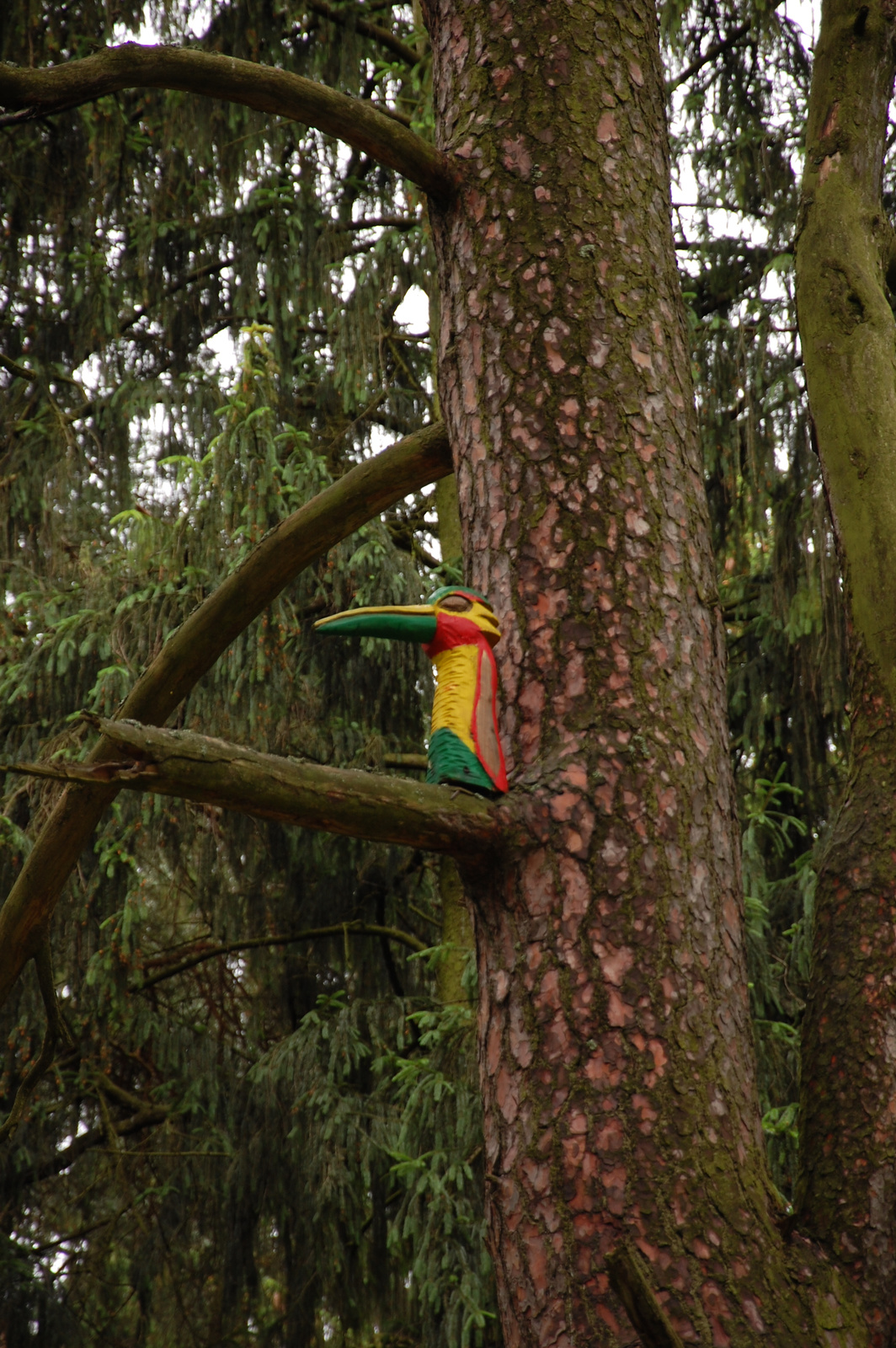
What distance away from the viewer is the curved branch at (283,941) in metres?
6.24

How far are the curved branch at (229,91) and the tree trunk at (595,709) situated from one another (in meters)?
0.11

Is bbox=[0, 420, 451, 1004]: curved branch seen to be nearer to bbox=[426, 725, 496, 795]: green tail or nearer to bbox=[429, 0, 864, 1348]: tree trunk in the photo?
bbox=[429, 0, 864, 1348]: tree trunk

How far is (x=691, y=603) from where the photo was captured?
1.72 m

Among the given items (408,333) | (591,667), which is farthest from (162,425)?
(591,667)

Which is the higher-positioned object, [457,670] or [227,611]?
[227,611]

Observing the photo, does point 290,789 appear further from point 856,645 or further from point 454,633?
point 856,645

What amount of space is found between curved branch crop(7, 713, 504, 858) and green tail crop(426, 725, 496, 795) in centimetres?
2

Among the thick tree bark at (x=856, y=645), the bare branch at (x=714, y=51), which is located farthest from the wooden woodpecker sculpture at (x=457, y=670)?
the bare branch at (x=714, y=51)

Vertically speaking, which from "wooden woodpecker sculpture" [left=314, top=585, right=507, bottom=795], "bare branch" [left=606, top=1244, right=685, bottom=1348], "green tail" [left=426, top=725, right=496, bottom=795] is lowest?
"bare branch" [left=606, top=1244, right=685, bottom=1348]

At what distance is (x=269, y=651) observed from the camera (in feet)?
17.1

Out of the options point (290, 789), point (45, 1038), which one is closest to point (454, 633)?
point (290, 789)

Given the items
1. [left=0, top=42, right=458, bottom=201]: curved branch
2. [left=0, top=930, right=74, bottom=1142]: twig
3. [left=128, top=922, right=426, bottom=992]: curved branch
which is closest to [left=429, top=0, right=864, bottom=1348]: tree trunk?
[left=0, top=42, right=458, bottom=201]: curved branch

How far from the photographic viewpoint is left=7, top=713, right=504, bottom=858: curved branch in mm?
1248

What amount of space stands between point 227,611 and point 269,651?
337 cm
